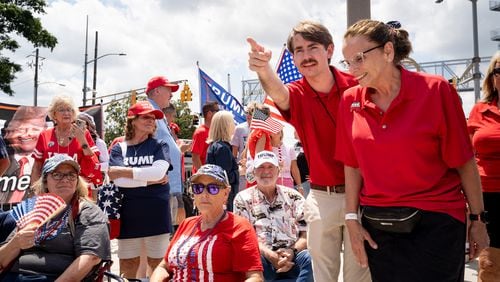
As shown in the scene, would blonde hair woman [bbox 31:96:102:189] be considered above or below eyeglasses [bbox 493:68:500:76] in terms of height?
below

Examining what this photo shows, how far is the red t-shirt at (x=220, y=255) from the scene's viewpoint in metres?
2.96

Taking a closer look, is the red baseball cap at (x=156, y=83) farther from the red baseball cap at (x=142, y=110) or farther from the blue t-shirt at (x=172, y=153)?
the red baseball cap at (x=142, y=110)

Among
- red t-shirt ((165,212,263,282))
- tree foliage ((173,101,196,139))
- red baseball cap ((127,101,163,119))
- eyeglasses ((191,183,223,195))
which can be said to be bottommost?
red t-shirt ((165,212,263,282))

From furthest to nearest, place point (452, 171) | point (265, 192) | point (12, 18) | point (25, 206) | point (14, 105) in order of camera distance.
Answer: point (12, 18)
point (14, 105)
point (265, 192)
point (25, 206)
point (452, 171)

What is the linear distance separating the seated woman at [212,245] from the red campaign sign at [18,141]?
20.7 feet

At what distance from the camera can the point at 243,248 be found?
297 centimetres

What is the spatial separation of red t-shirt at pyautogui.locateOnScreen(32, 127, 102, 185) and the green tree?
16452mm

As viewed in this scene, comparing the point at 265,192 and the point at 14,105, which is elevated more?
the point at 14,105

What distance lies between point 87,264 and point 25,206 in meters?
0.51

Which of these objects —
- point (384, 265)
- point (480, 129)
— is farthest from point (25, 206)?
point (480, 129)

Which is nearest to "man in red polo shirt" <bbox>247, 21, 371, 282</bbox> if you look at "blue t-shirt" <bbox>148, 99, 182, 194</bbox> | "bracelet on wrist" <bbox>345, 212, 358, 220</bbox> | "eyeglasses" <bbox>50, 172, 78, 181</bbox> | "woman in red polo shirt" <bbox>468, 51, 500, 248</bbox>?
"bracelet on wrist" <bbox>345, 212, 358, 220</bbox>

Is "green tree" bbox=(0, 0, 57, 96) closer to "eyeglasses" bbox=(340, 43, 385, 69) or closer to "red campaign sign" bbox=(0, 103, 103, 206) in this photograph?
"red campaign sign" bbox=(0, 103, 103, 206)

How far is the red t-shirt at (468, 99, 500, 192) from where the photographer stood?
3410mm

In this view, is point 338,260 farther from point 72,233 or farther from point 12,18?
point 12,18
